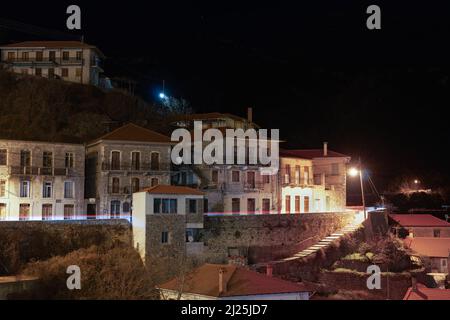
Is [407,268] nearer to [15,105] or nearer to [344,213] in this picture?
[344,213]

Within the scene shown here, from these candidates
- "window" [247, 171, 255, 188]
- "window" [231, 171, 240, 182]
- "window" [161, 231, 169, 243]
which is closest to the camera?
"window" [161, 231, 169, 243]

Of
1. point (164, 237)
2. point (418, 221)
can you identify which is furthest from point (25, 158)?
point (418, 221)

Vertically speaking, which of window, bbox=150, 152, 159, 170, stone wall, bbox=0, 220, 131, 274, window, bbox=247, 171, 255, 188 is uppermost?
window, bbox=150, 152, 159, 170

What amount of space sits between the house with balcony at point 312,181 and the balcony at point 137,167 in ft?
40.5

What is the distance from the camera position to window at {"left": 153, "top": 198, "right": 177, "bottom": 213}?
43.4 m

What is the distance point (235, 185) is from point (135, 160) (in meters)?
9.60

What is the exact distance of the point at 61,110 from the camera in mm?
65312

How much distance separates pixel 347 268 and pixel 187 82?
74563 mm

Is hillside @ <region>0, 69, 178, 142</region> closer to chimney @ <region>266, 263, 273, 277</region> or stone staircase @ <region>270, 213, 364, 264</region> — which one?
chimney @ <region>266, 263, 273, 277</region>

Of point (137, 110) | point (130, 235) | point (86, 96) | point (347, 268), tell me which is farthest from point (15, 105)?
point (347, 268)

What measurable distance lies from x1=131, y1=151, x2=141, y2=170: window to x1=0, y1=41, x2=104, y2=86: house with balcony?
24932 mm

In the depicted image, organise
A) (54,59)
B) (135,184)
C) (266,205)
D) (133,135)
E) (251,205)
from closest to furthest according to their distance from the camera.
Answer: (135,184)
(133,135)
(251,205)
(266,205)
(54,59)

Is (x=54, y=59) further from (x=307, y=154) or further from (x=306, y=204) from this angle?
(x=306, y=204)

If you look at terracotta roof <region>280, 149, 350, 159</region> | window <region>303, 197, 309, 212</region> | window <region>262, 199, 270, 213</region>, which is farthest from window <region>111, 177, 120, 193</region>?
window <region>303, 197, 309, 212</region>
